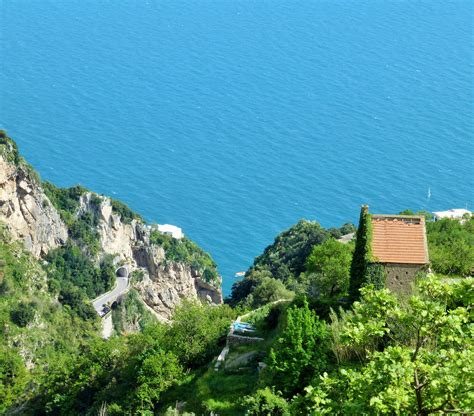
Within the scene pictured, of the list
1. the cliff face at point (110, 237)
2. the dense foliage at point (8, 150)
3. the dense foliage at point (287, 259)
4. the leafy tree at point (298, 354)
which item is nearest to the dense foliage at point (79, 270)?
the cliff face at point (110, 237)

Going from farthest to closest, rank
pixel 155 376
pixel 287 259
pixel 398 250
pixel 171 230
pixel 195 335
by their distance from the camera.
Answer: pixel 171 230 → pixel 287 259 → pixel 195 335 → pixel 155 376 → pixel 398 250

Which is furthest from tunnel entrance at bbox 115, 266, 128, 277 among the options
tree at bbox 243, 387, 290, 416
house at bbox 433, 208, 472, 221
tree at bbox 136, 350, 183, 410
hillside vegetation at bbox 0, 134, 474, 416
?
tree at bbox 243, 387, 290, 416

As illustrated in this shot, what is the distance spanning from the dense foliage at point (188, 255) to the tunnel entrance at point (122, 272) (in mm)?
6082

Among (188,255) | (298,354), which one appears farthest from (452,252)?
(188,255)

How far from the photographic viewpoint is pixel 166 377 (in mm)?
44438

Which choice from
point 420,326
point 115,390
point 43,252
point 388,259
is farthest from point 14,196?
point 420,326

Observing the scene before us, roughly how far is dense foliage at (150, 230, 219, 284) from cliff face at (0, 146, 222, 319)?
25.7 inches

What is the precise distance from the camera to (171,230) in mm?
124062

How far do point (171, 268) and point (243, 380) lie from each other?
78262 mm

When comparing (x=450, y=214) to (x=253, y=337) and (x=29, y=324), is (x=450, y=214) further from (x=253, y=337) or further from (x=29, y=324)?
(x=253, y=337)

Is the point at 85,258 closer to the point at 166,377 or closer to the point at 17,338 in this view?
the point at 17,338

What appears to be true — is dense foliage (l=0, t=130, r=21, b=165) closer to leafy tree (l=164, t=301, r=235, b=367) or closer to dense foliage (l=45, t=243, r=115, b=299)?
dense foliage (l=45, t=243, r=115, b=299)

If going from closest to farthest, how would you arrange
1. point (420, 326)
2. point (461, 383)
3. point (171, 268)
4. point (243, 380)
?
point (461, 383) < point (420, 326) < point (243, 380) < point (171, 268)

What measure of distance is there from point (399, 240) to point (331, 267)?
8.49 metres
